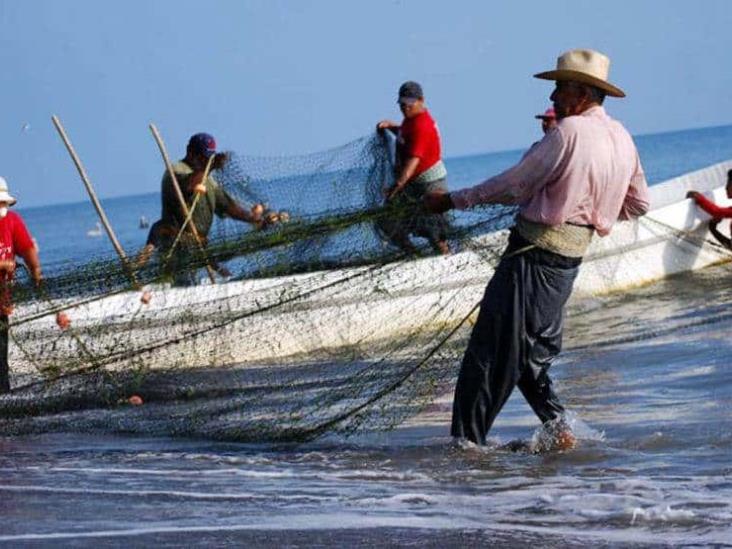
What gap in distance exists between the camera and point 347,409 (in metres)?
7.22

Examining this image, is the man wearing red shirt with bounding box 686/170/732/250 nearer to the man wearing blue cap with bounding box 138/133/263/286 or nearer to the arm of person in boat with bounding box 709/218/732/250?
the arm of person in boat with bounding box 709/218/732/250

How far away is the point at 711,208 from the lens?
51.9 ft

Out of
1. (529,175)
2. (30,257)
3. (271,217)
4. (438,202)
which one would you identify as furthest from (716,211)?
(529,175)

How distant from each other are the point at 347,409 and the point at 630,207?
62.5 inches

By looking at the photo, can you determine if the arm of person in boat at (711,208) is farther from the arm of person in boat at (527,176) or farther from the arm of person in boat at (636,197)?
the arm of person in boat at (527,176)

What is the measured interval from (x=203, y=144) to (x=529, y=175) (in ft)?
19.5

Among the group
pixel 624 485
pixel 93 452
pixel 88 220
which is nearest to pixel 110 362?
pixel 93 452

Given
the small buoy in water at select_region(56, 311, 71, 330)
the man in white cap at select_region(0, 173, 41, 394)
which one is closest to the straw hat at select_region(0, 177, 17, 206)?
the man in white cap at select_region(0, 173, 41, 394)

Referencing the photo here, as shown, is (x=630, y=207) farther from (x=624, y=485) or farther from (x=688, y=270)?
(x=688, y=270)

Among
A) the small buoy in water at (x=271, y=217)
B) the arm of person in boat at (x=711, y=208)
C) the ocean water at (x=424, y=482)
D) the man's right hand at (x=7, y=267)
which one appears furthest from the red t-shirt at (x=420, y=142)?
the arm of person in boat at (x=711, y=208)

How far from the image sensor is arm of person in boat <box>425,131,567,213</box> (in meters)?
6.24

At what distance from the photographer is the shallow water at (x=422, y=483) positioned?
5117mm

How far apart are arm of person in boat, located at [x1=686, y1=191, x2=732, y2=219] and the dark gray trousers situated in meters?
9.54

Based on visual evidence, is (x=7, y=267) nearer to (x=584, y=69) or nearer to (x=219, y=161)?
(x=219, y=161)
